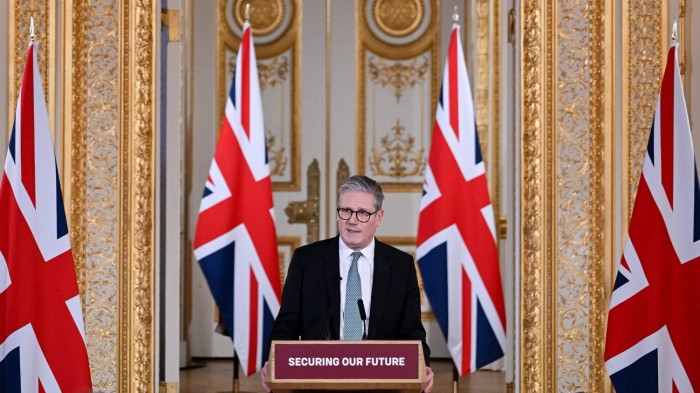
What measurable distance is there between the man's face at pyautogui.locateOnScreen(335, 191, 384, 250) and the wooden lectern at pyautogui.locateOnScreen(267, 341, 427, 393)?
599 mm

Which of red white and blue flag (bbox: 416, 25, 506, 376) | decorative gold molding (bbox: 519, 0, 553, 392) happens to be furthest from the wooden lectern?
red white and blue flag (bbox: 416, 25, 506, 376)

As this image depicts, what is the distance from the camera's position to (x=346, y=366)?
263 centimetres

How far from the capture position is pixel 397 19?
739cm

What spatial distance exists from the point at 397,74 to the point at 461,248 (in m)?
2.28

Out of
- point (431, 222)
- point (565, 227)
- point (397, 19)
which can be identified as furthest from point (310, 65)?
point (565, 227)

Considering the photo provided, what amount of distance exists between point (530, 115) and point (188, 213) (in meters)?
2.99

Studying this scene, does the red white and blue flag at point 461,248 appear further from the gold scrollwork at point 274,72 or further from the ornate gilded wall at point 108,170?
the gold scrollwork at point 274,72

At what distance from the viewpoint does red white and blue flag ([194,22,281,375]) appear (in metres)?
5.51

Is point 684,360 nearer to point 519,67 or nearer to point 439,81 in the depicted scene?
point 519,67

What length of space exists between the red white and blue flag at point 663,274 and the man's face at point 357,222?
130 centimetres

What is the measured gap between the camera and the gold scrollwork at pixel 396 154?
7.36m

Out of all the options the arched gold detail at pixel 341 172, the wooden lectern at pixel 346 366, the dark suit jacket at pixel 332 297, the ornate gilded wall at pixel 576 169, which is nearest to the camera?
the wooden lectern at pixel 346 366

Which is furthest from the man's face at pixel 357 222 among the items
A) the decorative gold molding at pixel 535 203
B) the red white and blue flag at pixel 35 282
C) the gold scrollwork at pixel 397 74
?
the gold scrollwork at pixel 397 74

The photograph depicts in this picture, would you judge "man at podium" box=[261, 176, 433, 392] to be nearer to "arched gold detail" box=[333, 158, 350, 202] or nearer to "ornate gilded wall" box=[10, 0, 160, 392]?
"ornate gilded wall" box=[10, 0, 160, 392]
